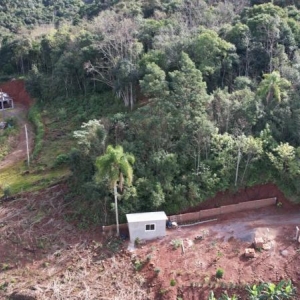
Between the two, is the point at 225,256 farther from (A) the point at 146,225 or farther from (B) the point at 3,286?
(B) the point at 3,286

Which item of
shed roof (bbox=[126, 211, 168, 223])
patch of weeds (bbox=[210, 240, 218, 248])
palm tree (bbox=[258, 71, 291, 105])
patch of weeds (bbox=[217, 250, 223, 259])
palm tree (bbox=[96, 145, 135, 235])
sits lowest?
patch of weeds (bbox=[217, 250, 223, 259])

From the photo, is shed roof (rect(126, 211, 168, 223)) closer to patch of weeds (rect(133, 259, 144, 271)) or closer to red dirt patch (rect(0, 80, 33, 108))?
patch of weeds (rect(133, 259, 144, 271))

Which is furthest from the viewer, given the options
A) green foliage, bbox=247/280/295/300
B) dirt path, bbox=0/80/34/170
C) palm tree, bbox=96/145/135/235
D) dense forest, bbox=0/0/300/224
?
dirt path, bbox=0/80/34/170

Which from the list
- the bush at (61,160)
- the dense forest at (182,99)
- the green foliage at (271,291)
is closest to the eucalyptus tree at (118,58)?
the dense forest at (182,99)

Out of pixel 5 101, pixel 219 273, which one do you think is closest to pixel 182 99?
pixel 219 273

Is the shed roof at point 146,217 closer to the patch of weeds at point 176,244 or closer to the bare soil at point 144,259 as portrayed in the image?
the bare soil at point 144,259

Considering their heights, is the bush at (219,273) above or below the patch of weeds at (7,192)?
below

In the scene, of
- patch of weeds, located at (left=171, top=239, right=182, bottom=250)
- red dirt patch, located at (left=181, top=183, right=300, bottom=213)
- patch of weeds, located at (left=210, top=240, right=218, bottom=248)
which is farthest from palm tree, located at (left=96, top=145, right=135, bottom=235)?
patch of weeds, located at (left=210, top=240, right=218, bottom=248)
